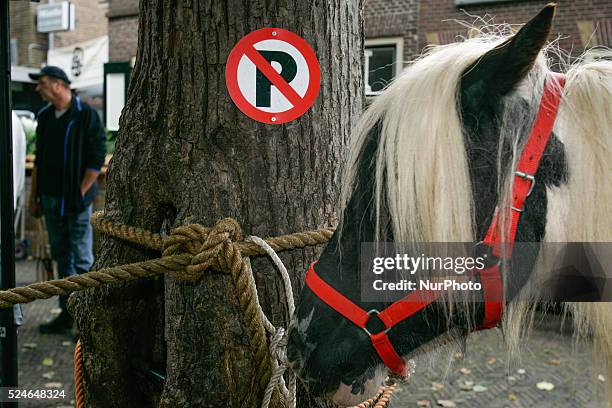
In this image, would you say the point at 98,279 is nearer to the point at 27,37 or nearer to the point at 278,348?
the point at 278,348

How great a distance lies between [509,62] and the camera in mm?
1062

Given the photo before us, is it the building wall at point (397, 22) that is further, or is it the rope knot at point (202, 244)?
the building wall at point (397, 22)

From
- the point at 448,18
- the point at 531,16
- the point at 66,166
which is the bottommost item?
the point at 66,166

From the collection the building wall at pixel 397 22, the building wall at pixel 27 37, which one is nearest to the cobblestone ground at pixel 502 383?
the building wall at pixel 397 22

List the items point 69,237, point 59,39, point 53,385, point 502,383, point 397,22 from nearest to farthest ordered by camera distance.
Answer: point 53,385 < point 502,383 < point 69,237 < point 397,22 < point 59,39

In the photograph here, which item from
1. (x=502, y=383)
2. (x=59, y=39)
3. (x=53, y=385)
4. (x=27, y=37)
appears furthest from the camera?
(x=59, y=39)

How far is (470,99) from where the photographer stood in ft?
3.74

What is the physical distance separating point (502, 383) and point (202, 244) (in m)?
3.70

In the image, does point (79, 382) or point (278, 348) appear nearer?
point (278, 348)

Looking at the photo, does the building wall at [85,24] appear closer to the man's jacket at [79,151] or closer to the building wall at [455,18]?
the building wall at [455,18]

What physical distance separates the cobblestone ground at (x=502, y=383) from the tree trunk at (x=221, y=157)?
250 centimetres

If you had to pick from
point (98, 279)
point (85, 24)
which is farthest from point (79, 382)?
point (85, 24)

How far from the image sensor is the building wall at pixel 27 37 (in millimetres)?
20281

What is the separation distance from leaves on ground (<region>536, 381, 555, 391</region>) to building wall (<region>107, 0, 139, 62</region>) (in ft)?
42.9
